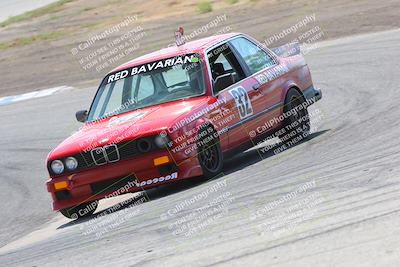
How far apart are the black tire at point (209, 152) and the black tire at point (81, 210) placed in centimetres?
122

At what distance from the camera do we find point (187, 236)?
6.47 meters

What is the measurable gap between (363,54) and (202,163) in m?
8.69

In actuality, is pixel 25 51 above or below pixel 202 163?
below

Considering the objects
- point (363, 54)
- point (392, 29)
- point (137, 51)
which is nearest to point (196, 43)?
point (363, 54)

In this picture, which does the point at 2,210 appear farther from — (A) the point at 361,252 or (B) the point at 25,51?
(B) the point at 25,51

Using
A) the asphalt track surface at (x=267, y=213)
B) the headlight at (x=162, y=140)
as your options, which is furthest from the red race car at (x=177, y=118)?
the asphalt track surface at (x=267, y=213)

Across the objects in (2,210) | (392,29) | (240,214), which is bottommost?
(392,29)

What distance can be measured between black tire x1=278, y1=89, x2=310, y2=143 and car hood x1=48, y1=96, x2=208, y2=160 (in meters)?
1.56

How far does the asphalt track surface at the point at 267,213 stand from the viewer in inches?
221

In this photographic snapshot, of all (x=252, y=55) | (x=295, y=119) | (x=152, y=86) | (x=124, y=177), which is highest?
(x=152, y=86)

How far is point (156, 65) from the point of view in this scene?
33.0 ft

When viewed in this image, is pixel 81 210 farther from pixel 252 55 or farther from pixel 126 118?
pixel 252 55

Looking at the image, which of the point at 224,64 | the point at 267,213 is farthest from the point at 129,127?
the point at 267,213

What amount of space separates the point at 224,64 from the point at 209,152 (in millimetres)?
1510
